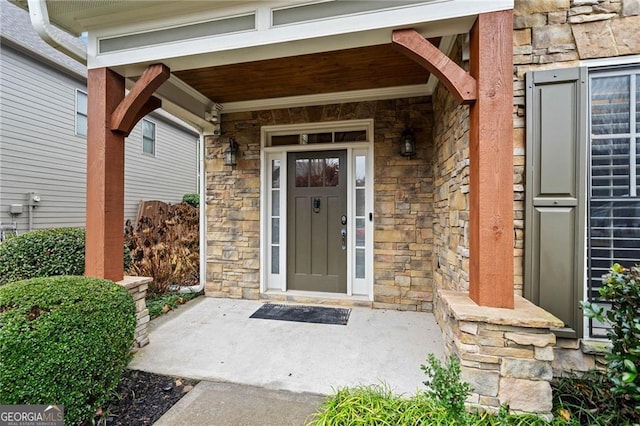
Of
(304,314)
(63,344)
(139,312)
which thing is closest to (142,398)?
(63,344)

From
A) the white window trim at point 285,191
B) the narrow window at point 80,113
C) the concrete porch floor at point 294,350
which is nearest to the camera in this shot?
the concrete porch floor at point 294,350

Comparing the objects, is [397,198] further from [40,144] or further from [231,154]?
[40,144]

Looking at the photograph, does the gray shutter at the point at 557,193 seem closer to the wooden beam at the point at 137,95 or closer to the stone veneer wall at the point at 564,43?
the stone veneer wall at the point at 564,43

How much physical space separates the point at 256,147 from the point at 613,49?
3570 millimetres

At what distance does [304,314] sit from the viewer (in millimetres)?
3418

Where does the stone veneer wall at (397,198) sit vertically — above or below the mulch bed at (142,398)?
above

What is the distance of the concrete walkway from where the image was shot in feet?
6.42

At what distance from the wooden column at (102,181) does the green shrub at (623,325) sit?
3.33m

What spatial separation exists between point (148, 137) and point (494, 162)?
352 inches

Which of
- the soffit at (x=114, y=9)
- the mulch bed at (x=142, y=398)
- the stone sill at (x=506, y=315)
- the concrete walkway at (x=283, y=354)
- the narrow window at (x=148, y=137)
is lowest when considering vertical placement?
the mulch bed at (x=142, y=398)

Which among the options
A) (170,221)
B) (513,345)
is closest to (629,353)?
(513,345)

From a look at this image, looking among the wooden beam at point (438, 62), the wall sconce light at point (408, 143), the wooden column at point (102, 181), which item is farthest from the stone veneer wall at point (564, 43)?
the wooden column at point (102, 181)

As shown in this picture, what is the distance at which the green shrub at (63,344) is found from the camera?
4.61ft

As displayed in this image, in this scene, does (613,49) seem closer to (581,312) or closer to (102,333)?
(581,312)
